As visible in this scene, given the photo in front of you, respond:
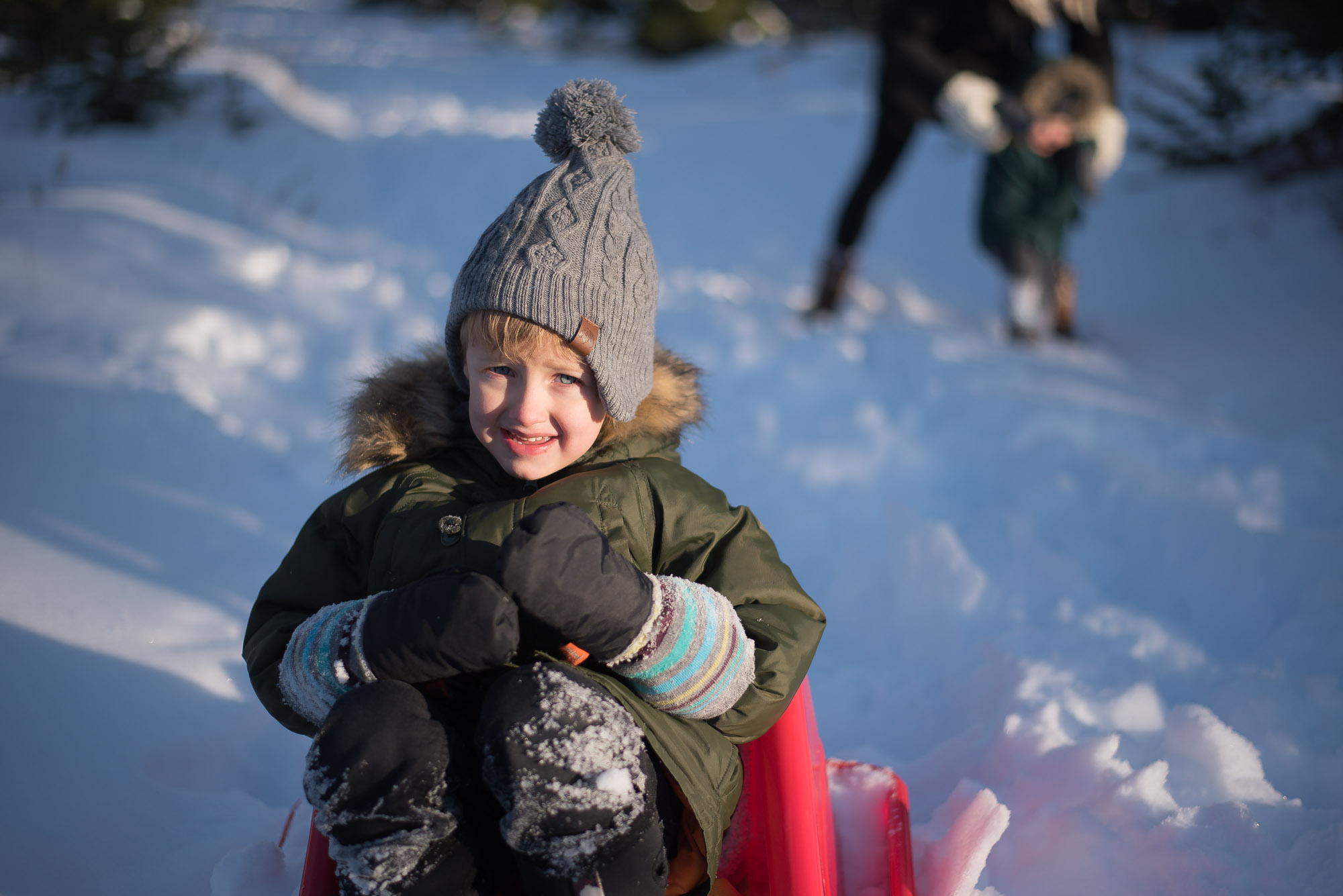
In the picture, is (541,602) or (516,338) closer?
(541,602)

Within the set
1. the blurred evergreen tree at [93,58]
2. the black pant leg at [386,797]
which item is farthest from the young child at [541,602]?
the blurred evergreen tree at [93,58]

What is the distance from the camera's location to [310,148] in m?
5.99

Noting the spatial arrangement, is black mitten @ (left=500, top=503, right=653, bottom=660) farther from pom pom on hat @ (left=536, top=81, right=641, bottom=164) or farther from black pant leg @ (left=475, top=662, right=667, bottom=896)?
pom pom on hat @ (left=536, top=81, right=641, bottom=164)

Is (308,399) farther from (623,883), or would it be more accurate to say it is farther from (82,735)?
(623,883)

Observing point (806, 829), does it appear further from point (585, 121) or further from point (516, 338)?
point (585, 121)

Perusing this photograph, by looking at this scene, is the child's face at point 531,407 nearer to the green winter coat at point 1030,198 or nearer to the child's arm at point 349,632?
the child's arm at point 349,632

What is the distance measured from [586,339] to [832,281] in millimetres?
2727

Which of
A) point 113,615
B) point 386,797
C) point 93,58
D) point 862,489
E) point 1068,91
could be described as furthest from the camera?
point 93,58

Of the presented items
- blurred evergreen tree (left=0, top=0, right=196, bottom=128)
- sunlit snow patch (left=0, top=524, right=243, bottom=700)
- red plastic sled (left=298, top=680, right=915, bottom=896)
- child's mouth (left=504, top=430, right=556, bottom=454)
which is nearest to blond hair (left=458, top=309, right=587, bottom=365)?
child's mouth (left=504, top=430, right=556, bottom=454)

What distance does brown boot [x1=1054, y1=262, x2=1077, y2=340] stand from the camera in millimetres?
3754

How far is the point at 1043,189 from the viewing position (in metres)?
3.57

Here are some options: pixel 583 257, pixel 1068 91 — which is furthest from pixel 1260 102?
pixel 583 257

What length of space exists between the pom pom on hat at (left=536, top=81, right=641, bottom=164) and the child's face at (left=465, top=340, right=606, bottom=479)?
14.7 inches

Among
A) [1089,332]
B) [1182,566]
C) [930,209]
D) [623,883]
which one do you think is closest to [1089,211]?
[930,209]
